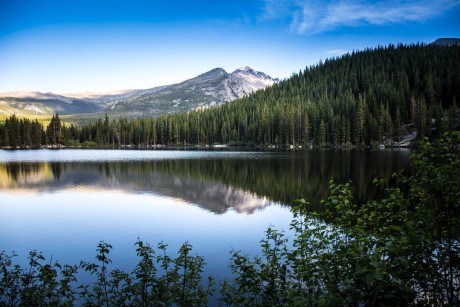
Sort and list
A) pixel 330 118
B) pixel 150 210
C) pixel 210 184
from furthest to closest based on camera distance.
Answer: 1. pixel 330 118
2. pixel 210 184
3. pixel 150 210

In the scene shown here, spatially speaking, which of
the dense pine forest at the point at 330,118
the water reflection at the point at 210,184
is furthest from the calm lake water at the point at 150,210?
the dense pine forest at the point at 330,118

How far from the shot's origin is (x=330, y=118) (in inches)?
5113

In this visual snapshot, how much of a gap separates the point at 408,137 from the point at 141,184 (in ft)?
359

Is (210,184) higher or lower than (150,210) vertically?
higher

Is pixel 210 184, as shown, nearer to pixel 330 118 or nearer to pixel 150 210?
pixel 150 210

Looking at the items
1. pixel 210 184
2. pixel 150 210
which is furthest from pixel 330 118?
pixel 150 210

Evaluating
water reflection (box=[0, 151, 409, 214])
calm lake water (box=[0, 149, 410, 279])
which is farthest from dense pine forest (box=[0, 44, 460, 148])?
calm lake water (box=[0, 149, 410, 279])

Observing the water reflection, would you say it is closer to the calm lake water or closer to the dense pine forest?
the calm lake water

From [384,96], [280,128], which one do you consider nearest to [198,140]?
[280,128]

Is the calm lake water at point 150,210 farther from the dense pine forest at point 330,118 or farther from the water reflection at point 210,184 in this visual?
the dense pine forest at point 330,118

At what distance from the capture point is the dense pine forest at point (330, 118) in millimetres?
119000

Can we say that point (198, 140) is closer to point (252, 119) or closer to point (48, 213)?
point (252, 119)

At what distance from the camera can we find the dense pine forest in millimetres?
119000

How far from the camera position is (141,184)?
40.0m
